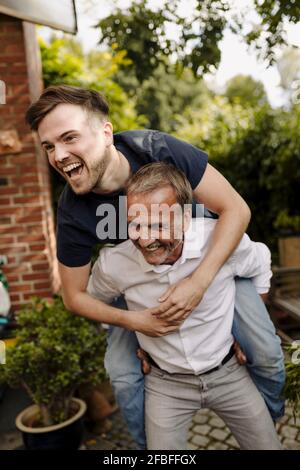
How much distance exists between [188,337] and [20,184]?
89.1 inches

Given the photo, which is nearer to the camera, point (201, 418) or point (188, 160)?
point (188, 160)

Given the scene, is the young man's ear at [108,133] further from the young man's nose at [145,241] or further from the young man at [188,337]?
the young man's nose at [145,241]

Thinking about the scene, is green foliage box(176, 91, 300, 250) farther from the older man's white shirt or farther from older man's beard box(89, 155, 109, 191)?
older man's beard box(89, 155, 109, 191)

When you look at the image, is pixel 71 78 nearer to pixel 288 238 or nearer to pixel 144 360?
pixel 288 238

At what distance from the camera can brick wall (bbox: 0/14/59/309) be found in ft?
11.7

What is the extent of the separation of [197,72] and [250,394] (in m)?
1.66

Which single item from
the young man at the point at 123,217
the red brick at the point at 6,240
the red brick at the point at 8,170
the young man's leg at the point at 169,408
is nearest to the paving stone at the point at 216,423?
the young man at the point at 123,217

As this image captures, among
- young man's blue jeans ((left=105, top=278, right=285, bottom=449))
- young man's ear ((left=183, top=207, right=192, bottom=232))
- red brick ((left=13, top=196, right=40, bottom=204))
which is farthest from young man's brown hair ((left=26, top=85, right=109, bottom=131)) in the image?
red brick ((left=13, top=196, right=40, bottom=204))

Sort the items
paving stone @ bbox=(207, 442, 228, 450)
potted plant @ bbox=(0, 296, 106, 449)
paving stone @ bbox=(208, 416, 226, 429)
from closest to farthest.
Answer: potted plant @ bbox=(0, 296, 106, 449), paving stone @ bbox=(207, 442, 228, 450), paving stone @ bbox=(208, 416, 226, 429)

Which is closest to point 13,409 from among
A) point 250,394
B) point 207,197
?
point 250,394

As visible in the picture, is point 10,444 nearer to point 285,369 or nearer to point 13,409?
point 13,409

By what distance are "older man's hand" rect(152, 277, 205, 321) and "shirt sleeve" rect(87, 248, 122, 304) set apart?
286 millimetres

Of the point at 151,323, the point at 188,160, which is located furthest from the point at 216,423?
the point at 188,160

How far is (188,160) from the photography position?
5.85ft
